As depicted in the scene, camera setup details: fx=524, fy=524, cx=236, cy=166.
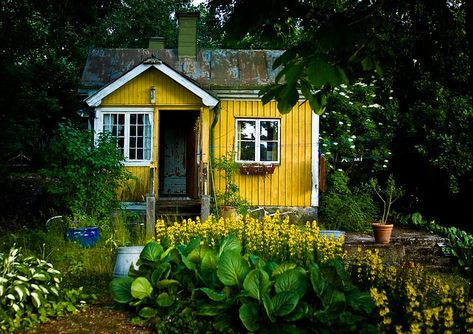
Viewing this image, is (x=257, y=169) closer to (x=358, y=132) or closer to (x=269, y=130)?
(x=269, y=130)

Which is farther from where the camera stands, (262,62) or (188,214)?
(262,62)

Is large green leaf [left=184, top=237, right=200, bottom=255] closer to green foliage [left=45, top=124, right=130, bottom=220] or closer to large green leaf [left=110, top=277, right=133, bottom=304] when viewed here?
large green leaf [left=110, top=277, right=133, bottom=304]

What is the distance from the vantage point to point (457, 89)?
13008mm

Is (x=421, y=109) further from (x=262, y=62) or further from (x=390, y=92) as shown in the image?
(x=262, y=62)

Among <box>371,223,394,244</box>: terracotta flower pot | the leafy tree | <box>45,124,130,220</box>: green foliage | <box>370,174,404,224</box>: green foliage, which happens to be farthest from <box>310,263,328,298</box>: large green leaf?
the leafy tree

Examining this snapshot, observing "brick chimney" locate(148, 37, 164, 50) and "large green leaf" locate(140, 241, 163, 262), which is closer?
"large green leaf" locate(140, 241, 163, 262)

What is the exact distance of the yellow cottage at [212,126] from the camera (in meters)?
11.6

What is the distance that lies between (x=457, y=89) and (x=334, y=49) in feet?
40.1

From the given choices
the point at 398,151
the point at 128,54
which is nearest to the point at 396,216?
the point at 398,151

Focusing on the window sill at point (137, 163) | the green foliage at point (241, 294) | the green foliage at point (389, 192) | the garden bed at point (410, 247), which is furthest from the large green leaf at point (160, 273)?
the window sill at point (137, 163)

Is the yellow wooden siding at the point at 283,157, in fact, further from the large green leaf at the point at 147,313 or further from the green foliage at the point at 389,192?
the large green leaf at the point at 147,313

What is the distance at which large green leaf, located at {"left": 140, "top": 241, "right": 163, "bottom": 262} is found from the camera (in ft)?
17.9

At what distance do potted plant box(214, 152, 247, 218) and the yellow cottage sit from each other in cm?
18

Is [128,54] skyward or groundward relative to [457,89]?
skyward
